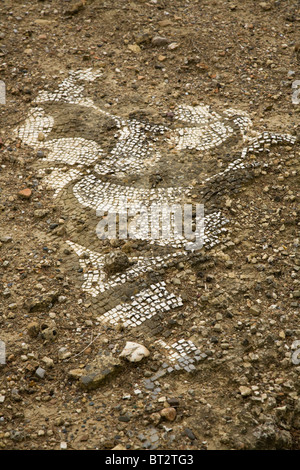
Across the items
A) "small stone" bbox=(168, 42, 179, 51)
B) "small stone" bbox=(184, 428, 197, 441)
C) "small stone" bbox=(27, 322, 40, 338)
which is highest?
"small stone" bbox=(168, 42, 179, 51)

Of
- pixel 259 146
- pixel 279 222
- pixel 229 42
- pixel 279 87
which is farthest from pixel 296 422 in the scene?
pixel 229 42

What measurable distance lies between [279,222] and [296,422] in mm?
2178

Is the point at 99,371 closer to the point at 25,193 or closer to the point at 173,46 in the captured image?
the point at 25,193

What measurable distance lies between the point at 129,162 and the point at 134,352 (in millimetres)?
2581

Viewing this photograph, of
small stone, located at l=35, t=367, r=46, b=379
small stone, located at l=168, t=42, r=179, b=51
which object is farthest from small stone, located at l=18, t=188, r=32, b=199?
small stone, located at l=168, t=42, r=179, b=51

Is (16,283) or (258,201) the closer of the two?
(16,283)

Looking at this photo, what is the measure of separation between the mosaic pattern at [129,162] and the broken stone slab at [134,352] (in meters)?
0.27

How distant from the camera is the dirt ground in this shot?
14.0 ft

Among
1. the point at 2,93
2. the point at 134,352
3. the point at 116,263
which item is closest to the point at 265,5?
the point at 2,93

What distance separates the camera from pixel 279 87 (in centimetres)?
706

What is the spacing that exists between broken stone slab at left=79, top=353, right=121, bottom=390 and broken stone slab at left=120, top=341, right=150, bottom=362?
3.5 inches

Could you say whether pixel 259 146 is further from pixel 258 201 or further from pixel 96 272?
pixel 96 272

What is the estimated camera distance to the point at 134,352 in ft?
15.1

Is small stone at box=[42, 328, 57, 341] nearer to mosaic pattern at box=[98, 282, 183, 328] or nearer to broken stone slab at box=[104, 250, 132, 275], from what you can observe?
mosaic pattern at box=[98, 282, 183, 328]
